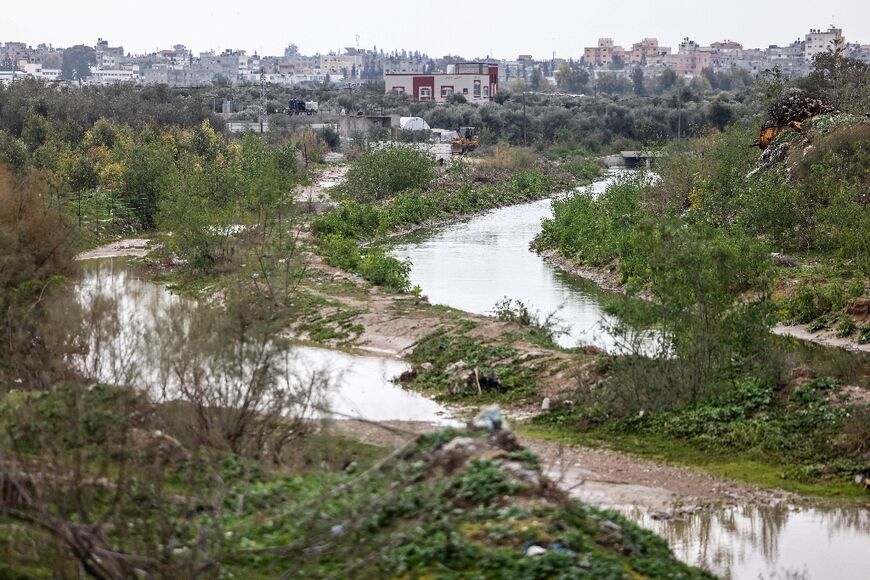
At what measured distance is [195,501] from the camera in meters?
11.8

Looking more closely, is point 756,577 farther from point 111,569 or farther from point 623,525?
point 111,569

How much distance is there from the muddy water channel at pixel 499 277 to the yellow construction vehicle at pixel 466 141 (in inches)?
1229

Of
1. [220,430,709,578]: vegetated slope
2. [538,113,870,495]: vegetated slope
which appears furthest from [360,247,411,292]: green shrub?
[220,430,709,578]: vegetated slope

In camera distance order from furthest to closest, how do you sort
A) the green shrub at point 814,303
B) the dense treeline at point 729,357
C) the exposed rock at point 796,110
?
the exposed rock at point 796,110 → the green shrub at point 814,303 → the dense treeline at point 729,357

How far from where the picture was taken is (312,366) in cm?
1855

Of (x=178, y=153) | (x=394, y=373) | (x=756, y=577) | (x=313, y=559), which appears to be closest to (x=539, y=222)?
(x=178, y=153)

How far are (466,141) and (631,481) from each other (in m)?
72.7

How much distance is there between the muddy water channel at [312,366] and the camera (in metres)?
15.7

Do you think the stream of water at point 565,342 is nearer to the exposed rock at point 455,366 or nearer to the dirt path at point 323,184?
the exposed rock at point 455,366

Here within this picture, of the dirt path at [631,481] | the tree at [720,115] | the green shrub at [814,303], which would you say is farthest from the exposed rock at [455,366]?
the tree at [720,115]

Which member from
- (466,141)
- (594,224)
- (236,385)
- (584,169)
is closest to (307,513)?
(236,385)

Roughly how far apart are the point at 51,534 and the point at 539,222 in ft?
154

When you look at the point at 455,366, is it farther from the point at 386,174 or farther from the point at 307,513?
the point at 386,174

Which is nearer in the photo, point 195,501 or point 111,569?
point 111,569
